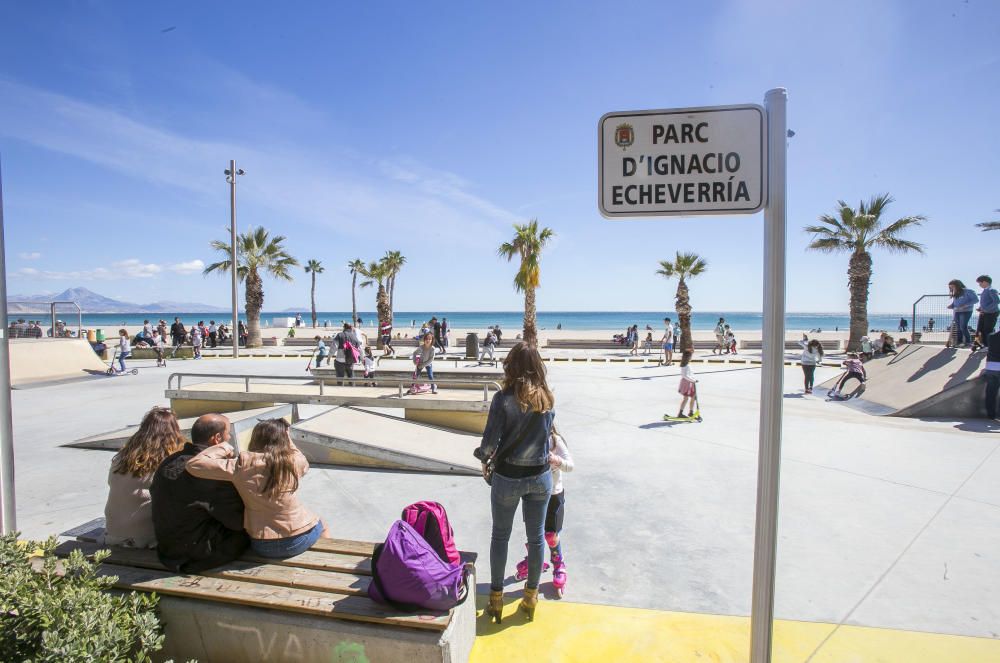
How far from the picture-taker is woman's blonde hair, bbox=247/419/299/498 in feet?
10.5

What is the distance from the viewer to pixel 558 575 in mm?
3824

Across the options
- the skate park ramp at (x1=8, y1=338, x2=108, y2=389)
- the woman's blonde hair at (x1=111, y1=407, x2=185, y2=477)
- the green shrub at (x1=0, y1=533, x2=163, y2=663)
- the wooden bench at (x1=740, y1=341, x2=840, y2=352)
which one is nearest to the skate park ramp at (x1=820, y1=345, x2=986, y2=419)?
the woman's blonde hair at (x1=111, y1=407, x2=185, y2=477)

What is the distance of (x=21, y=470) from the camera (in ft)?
22.1

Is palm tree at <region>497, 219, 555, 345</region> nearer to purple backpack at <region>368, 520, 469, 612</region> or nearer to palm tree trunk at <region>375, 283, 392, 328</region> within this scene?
palm tree trunk at <region>375, 283, 392, 328</region>

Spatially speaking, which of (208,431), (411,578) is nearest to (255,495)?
(208,431)

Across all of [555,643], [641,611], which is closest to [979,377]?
[641,611]

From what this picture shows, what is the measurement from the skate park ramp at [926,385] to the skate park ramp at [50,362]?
873 inches

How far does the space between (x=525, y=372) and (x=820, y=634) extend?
2.58m

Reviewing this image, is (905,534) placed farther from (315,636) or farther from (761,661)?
(315,636)

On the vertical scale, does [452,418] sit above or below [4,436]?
below

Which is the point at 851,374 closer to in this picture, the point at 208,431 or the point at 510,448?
the point at 510,448

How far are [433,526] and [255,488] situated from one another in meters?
1.17

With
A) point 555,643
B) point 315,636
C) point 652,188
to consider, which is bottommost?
point 555,643

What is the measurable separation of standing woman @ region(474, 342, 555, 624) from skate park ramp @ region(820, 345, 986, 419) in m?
10.2
